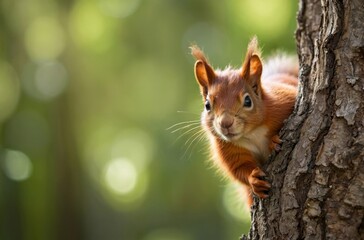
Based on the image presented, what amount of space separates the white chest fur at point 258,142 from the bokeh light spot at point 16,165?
3346 millimetres

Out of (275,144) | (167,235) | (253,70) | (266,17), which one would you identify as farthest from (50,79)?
(275,144)

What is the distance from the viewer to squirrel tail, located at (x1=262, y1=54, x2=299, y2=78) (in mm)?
3527

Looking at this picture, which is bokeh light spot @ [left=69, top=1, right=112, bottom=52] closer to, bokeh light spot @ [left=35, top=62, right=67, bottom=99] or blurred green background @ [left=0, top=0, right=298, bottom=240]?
blurred green background @ [left=0, top=0, right=298, bottom=240]

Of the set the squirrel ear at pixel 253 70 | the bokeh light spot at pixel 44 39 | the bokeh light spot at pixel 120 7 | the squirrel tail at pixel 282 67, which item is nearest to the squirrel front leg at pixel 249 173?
the squirrel ear at pixel 253 70

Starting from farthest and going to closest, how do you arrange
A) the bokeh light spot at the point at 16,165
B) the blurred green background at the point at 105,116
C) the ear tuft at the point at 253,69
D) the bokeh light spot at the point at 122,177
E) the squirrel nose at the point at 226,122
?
the blurred green background at the point at 105,116 < the bokeh light spot at the point at 122,177 < the bokeh light spot at the point at 16,165 < the ear tuft at the point at 253,69 < the squirrel nose at the point at 226,122

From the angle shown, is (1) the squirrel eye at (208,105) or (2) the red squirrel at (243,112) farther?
(1) the squirrel eye at (208,105)

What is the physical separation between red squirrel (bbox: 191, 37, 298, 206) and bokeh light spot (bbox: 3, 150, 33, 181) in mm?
3175

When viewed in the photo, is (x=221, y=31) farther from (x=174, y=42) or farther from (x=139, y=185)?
(x=139, y=185)

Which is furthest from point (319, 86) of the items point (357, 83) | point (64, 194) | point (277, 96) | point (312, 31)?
point (64, 194)

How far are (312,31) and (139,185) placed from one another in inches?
130

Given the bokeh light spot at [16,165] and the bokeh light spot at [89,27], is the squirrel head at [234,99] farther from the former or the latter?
the bokeh light spot at [89,27]

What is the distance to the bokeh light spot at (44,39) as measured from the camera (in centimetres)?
662

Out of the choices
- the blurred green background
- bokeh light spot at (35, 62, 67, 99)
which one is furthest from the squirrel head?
bokeh light spot at (35, 62, 67, 99)

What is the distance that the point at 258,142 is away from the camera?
9.15ft
